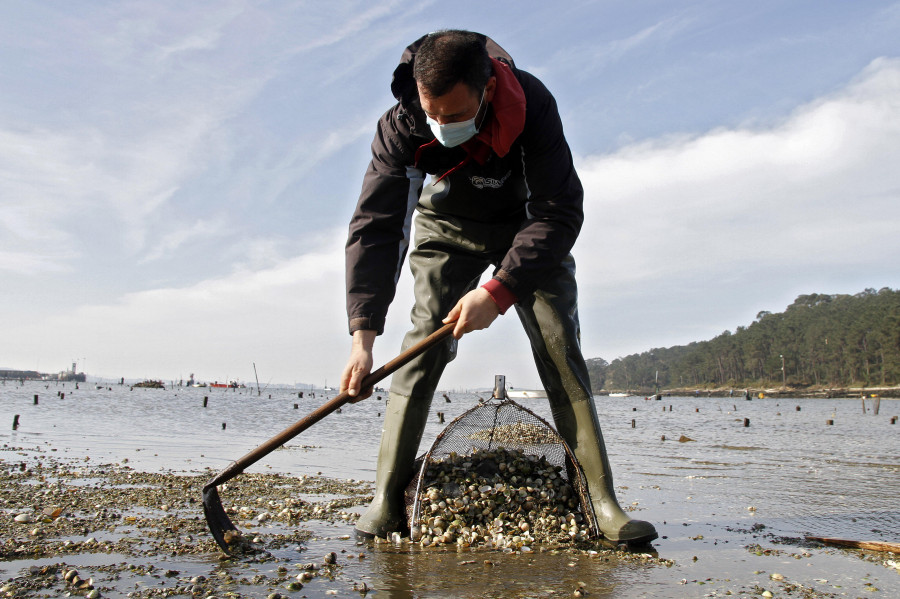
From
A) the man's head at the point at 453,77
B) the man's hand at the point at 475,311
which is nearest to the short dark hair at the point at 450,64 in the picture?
the man's head at the point at 453,77

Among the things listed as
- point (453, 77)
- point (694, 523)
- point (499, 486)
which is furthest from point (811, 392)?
point (453, 77)

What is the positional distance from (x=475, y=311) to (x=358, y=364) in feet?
2.17

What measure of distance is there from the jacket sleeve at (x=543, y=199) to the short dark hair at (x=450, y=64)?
1.58 ft

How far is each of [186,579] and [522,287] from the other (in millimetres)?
2008

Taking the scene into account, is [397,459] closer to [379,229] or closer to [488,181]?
[379,229]

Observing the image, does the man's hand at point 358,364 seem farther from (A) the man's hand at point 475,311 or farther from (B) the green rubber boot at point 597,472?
(B) the green rubber boot at point 597,472

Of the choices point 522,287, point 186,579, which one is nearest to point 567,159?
point 522,287

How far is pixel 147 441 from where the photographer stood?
37.4 feet

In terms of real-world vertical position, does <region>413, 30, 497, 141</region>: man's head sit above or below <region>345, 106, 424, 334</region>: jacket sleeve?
above

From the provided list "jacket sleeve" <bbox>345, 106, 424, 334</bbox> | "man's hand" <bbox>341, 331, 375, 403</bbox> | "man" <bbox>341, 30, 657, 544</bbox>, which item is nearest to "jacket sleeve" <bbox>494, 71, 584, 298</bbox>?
"man" <bbox>341, 30, 657, 544</bbox>

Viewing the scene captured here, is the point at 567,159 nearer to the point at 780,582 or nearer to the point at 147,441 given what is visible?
the point at 780,582

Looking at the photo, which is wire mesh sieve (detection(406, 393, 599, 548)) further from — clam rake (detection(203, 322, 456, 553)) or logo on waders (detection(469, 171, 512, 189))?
logo on waders (detection(469, 171, 512, 189))

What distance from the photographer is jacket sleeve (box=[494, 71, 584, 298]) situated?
10.2ft

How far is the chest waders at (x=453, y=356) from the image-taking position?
3535mm
